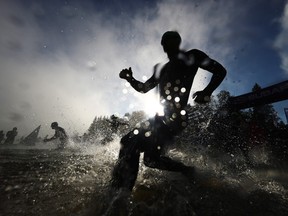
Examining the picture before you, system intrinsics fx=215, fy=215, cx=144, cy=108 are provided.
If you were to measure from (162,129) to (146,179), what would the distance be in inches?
30.9

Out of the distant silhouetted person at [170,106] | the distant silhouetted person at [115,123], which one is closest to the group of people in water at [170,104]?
the distant silhouetted person at [170,106]

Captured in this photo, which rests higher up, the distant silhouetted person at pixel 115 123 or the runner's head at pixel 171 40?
the distant silhouetted person at pixel 115 123

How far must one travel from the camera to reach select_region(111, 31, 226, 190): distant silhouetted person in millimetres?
2604

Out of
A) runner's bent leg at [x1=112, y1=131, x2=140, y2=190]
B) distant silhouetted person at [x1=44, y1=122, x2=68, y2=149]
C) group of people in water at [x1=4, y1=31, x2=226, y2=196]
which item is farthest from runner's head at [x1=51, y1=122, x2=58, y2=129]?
runner's bent leg at [x1=112, y1=131, x2=140, y2=190]

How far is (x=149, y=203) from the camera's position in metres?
2.13

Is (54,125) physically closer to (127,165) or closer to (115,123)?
(115,123)

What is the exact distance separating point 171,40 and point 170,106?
946 millimetres

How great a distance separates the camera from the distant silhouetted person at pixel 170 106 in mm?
2604

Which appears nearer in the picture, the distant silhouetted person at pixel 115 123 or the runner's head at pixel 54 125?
the distant silhouetted person at pixel 115 123

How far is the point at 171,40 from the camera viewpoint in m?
3.05

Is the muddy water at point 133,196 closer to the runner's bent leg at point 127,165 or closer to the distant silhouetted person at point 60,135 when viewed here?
the runner's bent leg at point 127,165

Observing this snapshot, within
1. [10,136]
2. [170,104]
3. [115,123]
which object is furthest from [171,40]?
[10,136]

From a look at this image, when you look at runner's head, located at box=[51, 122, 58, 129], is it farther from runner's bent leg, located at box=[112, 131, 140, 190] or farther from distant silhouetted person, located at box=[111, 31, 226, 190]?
runner's bent leg, located at box=[112, 131, 140, 190]

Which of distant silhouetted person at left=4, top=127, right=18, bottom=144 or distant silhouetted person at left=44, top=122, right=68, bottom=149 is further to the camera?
distant silhouetted person at left=4, top=127, right=18, bottom=144
